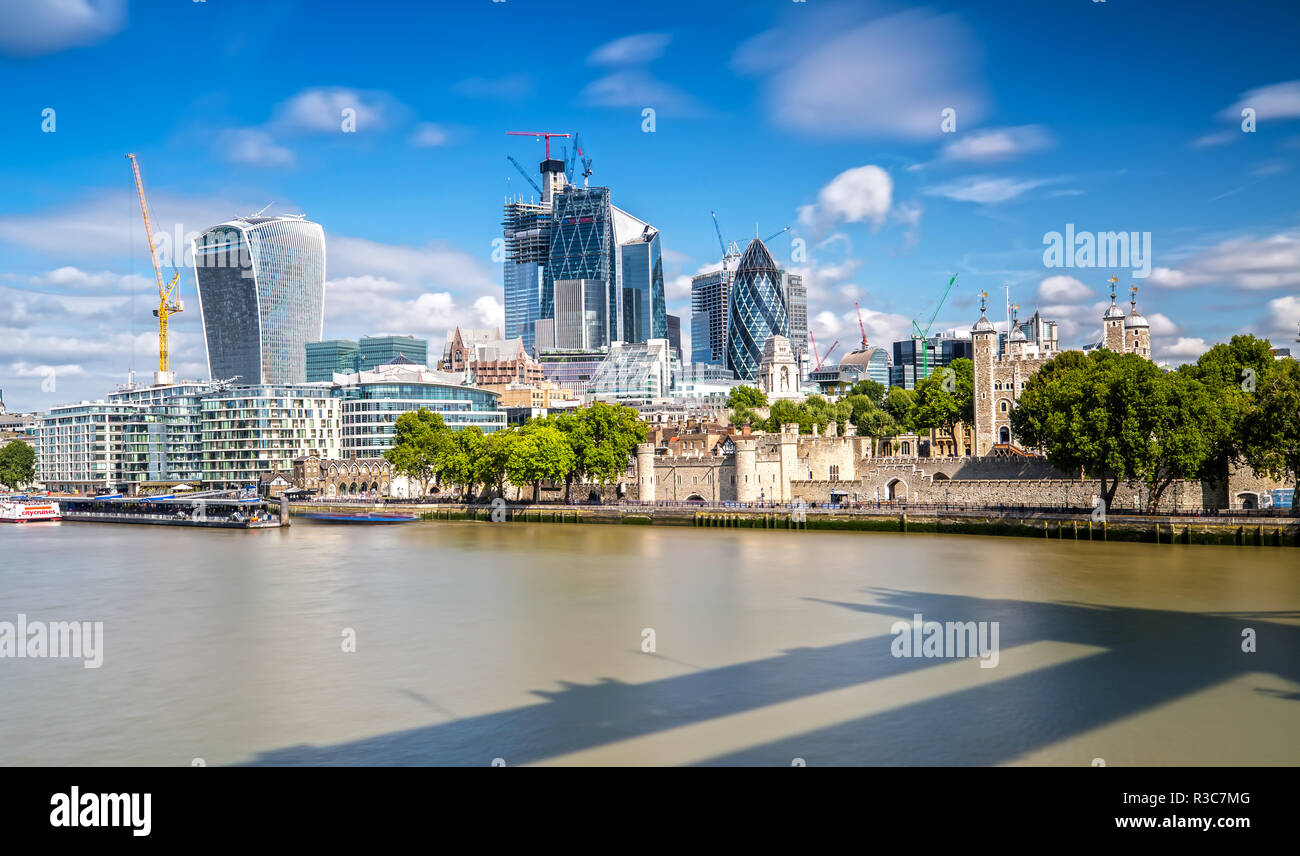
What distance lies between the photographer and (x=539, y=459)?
5931 cm

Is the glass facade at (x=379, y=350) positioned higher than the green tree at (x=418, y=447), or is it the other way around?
the glass facade at (x=379, y=350)

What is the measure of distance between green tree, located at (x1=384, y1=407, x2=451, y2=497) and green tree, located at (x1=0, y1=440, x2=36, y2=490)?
57685mm

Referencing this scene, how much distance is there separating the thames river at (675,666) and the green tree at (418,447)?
34.2 meters

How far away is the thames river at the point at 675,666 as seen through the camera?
14766 mm

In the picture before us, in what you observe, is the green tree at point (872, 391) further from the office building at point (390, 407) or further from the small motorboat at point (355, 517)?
the small motorboat at point (355, 517)

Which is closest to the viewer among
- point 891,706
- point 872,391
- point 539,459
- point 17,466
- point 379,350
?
point 891,706

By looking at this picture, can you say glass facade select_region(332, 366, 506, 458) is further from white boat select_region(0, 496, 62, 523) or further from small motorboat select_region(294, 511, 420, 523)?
white boat select_region(0, 496, 62, 523)

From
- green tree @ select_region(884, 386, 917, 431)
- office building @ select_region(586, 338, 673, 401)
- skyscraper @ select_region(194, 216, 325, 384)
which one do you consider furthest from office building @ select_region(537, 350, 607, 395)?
green tree @ select_region(884, 386, 917, 431)

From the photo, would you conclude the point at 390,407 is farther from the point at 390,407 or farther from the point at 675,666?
the point at 675,666

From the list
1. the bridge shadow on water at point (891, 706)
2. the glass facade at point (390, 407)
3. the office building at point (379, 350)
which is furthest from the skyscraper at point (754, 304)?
the bridge shadow on water at point (891, 706)

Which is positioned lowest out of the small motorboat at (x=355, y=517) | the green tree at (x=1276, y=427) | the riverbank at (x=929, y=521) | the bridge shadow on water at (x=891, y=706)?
the small motorboat at (x=355, y=517)

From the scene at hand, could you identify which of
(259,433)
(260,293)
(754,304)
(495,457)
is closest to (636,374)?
(754,304)

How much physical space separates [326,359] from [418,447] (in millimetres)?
105545

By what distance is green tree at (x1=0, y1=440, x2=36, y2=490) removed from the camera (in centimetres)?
10456
